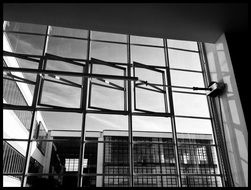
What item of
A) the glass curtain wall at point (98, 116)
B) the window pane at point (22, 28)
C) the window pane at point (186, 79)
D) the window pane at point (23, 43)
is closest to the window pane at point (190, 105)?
the glass curtain wall at point (98, 116)

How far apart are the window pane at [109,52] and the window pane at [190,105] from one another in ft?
6.49

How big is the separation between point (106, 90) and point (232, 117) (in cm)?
324

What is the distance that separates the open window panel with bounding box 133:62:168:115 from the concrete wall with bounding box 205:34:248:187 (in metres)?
1.47

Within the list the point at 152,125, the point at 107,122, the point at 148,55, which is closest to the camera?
the point at 107,122

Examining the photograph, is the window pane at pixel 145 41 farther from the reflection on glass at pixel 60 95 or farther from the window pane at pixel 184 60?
the reflection on glass at pixel 60 95

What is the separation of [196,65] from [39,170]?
542 centimetres

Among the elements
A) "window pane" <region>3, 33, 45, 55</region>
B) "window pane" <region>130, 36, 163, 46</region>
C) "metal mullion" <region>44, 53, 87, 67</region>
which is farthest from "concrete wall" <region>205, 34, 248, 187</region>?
"window pane" <region>3, 33, 45, 55</region>

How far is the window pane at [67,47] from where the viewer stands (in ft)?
20.8

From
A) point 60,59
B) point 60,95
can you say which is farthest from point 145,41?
point 60,95

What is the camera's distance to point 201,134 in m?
6.00

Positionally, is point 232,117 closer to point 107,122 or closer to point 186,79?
point 186,79

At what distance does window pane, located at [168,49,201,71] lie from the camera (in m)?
6.90

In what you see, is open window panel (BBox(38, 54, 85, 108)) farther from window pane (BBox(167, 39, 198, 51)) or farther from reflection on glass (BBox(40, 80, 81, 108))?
window pane (BBox(167, 39, 198, 51))

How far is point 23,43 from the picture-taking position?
245 inches
